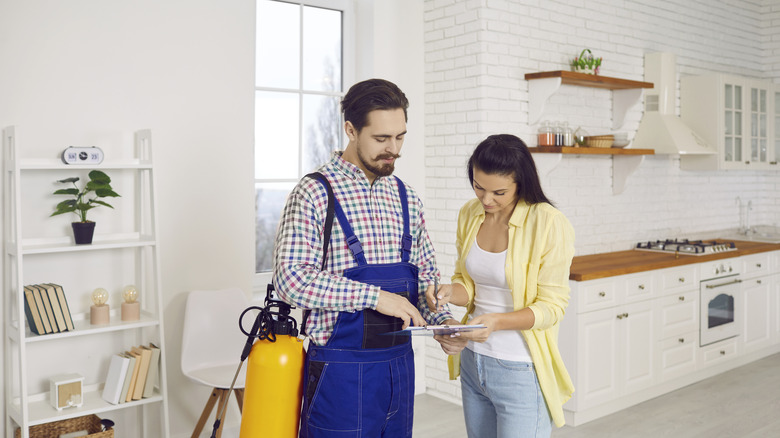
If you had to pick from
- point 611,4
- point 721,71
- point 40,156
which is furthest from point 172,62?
point 721,71

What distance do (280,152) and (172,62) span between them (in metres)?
0.91

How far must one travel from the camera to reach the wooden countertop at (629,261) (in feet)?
14.1

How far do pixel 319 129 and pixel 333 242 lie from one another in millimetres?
2630

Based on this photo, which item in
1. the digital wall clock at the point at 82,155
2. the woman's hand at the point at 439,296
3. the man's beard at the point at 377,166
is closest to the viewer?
the man's beard at the point at 377,166

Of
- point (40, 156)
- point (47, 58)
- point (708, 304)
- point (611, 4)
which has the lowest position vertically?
point (708, 304)

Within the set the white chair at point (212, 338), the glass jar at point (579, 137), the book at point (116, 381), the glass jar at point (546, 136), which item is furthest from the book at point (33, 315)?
the glass jar at point (579, 137)

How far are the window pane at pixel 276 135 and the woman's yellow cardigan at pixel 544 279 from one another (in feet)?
7.76

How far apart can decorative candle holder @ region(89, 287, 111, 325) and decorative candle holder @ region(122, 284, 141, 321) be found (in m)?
0.09

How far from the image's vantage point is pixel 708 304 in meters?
5.16

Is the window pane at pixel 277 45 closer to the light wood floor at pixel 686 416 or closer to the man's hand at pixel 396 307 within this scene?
the light wood floor at pixel 686 416

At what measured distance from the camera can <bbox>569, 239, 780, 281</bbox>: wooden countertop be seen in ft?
14.1

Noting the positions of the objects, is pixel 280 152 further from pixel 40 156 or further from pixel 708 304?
pixel 708 304

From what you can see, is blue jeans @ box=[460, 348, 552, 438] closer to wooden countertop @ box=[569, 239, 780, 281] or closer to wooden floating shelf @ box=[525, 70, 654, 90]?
wooden countertop @ box=[569, 239, 780, 281]

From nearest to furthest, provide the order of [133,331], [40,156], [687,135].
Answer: [40,156]
[133,331]
[687,135]
